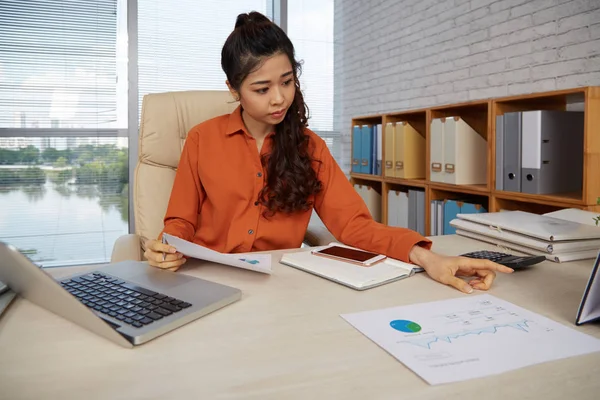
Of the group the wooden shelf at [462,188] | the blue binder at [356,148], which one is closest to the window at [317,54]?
the blue binder at [356,148]

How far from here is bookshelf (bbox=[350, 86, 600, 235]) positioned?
180 centimetres

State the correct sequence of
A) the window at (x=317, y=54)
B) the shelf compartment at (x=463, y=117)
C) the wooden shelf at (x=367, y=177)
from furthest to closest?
the window at (x=317, y=54) → the wooden shelf at (x=367, y=177) → the shelf compartment at (x=463, y=117)

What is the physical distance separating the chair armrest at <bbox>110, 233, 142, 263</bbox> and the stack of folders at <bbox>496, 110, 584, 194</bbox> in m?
1.61

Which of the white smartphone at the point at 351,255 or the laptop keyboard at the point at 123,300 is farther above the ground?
the white smartphone at the point at 351,255

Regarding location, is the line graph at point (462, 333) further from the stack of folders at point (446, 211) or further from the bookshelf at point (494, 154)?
the stack of folders at point (446, 211)

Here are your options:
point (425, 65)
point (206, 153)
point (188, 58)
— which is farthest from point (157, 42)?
point (206, 153)

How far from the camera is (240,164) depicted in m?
1.38

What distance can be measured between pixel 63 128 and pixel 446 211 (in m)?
2.67

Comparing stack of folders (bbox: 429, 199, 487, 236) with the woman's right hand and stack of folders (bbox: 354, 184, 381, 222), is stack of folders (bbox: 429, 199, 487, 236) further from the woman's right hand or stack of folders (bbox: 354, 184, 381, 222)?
the woman's right hand

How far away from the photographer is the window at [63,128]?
10.7 feet

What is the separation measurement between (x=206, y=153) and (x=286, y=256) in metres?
0.51

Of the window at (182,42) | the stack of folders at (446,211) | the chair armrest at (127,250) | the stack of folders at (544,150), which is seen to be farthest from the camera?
the window at (182,42)

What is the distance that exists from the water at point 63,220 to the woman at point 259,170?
2320mm

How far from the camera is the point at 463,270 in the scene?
872 mm
